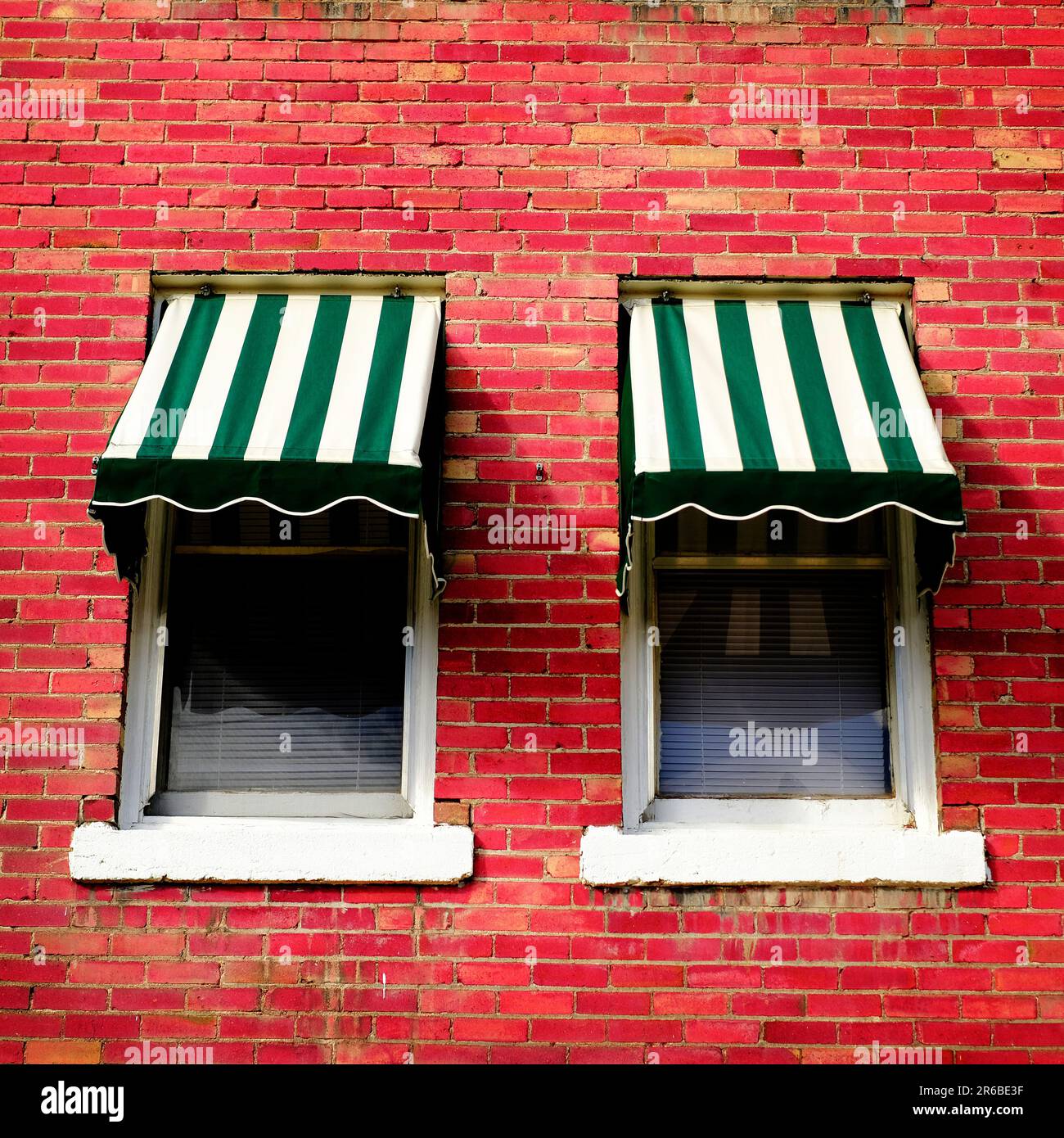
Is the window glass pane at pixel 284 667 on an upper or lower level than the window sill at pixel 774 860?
upper

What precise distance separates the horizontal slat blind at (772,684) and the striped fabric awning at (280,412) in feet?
3.86

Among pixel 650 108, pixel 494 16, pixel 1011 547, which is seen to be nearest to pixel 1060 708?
pixel 1011 547

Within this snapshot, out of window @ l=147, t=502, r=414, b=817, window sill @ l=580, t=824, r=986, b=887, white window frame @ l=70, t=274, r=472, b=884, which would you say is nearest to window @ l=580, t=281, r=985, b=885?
window sill @ l=580, t=824, r=986, b=887

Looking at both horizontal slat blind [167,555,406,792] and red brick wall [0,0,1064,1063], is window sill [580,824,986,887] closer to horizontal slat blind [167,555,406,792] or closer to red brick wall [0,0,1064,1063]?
red brick wall [0,0,1064,1063]

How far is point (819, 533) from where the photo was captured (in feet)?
13.3

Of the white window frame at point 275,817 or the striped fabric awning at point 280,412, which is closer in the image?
the striped fabric awning at point 280,412

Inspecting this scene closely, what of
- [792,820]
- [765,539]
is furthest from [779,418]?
[792,820]

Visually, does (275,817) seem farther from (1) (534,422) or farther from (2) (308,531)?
(1) (534,422)

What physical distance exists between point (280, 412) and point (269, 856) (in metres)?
1.59

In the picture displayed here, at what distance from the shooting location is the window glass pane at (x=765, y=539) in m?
4.04

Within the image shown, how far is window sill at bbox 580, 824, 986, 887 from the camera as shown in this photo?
3.60m

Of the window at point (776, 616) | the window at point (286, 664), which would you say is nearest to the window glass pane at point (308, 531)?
the window at point (286, 664)

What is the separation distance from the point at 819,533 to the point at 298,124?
107 inches

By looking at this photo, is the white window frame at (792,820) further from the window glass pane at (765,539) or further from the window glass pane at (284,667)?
the window glass pane at (284,667)
